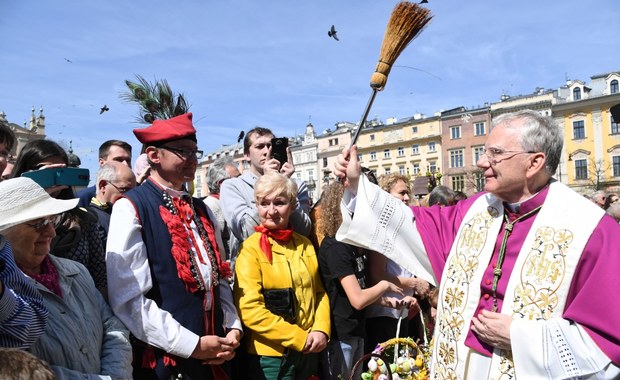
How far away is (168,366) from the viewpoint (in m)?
2.99

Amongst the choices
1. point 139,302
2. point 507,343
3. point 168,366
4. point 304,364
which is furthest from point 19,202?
point 507,343

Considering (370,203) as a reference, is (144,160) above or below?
above

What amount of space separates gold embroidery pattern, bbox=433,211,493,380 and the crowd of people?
0.03 feet

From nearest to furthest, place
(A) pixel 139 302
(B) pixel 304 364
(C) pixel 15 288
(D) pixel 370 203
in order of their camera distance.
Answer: (C) pixel 15 288
(A) pixel 139 302
(D) pixel 370 203
(B) pixel 304 364

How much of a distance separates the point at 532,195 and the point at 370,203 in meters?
0.94

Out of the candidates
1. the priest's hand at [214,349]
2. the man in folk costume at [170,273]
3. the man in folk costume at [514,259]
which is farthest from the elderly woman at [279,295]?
the man in folk costume at [514,259]

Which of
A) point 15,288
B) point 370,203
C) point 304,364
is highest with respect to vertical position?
point 370,203

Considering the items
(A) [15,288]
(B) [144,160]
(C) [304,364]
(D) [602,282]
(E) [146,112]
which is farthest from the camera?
(B) [144,160]

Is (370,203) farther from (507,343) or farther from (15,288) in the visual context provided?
(15,288)

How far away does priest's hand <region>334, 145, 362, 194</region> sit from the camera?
3.19m

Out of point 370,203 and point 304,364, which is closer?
point 370,203

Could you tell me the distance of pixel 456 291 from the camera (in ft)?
9.93

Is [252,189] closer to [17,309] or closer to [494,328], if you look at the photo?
[494,328]

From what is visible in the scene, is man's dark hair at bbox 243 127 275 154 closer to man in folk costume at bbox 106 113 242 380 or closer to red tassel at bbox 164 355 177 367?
man in folk costume at bbox 106 113 242 380
